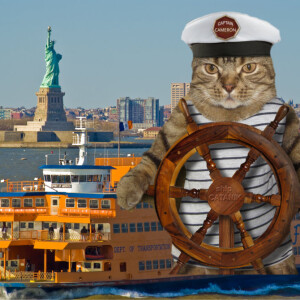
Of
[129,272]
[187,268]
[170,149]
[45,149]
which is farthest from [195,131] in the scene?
[45,149]

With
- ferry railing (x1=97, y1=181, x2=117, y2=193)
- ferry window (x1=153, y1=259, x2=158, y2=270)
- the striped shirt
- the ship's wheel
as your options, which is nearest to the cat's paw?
the ship's wheel

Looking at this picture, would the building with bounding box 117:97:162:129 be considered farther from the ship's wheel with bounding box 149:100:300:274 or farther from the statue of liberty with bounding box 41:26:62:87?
the ship's wheel with bounding box 149:100:300:274

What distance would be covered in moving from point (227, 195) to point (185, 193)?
1.60ft

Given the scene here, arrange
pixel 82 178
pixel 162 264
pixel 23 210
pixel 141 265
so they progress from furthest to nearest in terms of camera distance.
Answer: pixel 82 178, pixel 23 210, pixel 141 265, pixel 162 264

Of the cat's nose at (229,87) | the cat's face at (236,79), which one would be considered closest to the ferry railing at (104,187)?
the cat's face at (236,79)

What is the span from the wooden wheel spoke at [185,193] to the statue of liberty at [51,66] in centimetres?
12099

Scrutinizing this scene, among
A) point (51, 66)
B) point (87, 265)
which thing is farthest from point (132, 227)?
point (51, 66)

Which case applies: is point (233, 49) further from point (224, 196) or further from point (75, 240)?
point (75, 240)

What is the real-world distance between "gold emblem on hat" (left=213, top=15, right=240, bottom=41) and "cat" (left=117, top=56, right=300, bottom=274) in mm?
406

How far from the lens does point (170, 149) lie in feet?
30.8

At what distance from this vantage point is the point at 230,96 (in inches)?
382

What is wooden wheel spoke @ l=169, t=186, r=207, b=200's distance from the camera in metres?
9.48

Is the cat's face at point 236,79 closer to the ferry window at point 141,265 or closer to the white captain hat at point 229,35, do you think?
the white captain hat at point 229,35

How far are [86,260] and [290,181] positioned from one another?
11.8 metres
